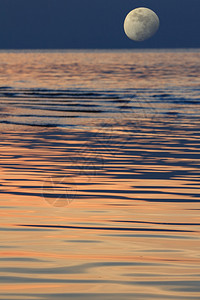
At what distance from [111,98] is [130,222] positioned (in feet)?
110

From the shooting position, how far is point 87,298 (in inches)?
382

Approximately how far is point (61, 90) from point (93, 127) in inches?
989

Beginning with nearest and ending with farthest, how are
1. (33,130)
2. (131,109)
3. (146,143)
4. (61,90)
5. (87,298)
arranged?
(87,298) → (146,143) → (33,130) → (131,109) → (61,90)

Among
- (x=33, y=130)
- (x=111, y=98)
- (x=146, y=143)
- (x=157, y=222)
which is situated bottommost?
(x=157, y=222)

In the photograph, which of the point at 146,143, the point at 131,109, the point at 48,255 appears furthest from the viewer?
the point at 131,109

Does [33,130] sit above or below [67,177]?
above

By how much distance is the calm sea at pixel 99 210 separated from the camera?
34.1 feet

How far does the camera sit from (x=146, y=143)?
25.6m

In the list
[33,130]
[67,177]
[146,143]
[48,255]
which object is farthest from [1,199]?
[33,130]

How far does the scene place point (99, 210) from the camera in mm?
14828

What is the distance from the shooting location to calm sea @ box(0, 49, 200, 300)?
409 inches

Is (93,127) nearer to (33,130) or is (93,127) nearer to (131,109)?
(33,130)

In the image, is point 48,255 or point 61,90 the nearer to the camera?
point 48,255

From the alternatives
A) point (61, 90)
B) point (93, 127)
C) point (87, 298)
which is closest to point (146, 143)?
point (93, 127)
